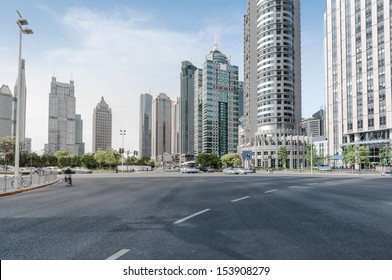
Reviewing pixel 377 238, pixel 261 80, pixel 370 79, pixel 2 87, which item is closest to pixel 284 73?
pixel 261 80

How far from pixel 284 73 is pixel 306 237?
134 metres

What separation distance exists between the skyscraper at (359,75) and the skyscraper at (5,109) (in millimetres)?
164812

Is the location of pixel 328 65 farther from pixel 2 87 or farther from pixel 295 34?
pixel 2 87

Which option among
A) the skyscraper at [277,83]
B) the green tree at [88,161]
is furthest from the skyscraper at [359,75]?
the green tree at [88,161]

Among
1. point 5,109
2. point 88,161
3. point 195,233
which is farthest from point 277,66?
point 5,109

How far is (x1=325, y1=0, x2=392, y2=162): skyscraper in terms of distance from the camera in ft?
303

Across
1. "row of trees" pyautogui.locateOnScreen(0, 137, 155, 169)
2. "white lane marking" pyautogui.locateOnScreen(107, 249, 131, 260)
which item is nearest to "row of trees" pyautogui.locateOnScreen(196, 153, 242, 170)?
"row of trees" pyautogui.locateOnScreen(0, 137, 155, 169)

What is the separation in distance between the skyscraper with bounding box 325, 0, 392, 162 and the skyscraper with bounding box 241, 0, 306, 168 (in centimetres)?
1708

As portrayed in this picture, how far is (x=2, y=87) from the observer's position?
18012cm

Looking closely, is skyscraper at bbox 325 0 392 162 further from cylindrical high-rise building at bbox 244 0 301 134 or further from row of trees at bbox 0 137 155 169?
row of trees at bbox 0 137 155 169

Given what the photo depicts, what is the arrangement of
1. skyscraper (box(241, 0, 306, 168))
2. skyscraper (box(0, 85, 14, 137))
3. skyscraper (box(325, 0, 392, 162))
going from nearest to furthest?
skyscraper (box(325, 0, 392, 162)) → skyscraper (box(241, 0, 306, 168)) → skyscraper (box(0, 85, 14, 137))

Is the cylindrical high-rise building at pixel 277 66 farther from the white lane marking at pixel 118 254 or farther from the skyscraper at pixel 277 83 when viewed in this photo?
the white lane marking at pixel 118 254
